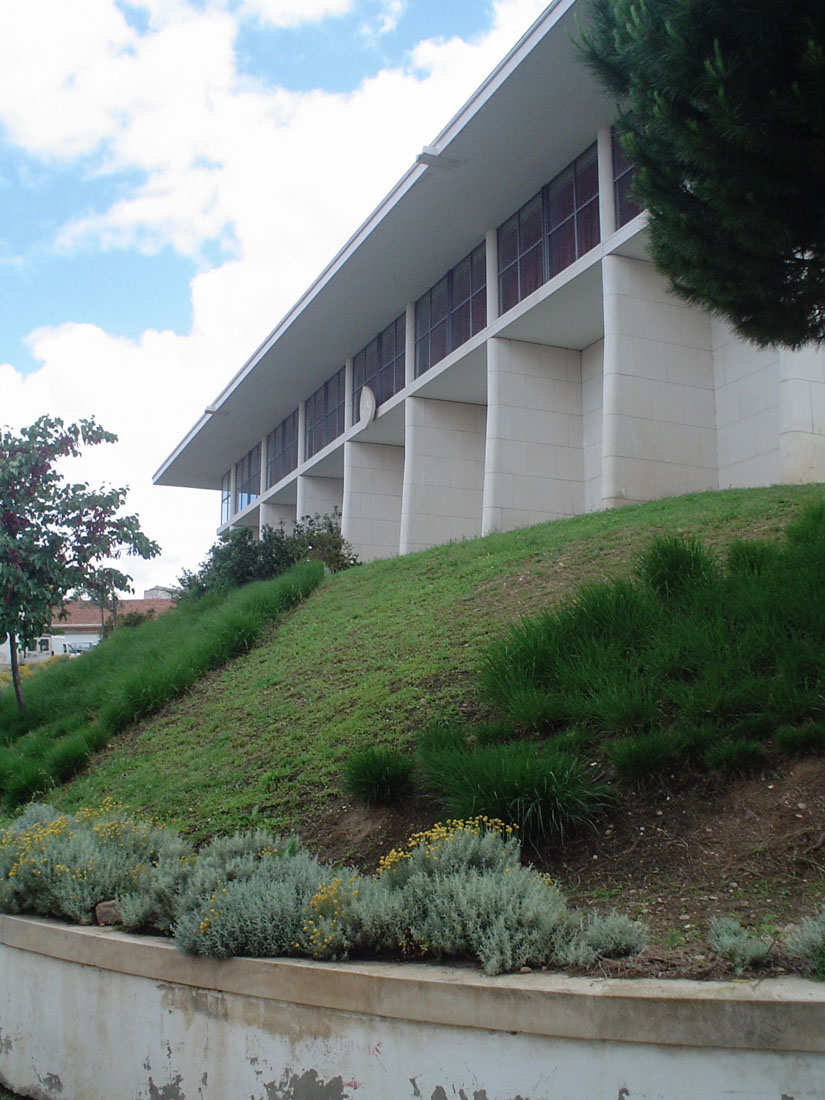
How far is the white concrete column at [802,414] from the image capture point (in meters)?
15.1

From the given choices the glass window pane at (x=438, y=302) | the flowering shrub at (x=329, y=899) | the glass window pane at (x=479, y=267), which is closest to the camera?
the flowering shrub at (x=329, y=899)

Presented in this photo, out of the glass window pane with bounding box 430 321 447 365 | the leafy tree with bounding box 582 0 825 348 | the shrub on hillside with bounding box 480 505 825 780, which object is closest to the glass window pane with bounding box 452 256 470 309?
the glass window pane with bounding box 430 321 447 365

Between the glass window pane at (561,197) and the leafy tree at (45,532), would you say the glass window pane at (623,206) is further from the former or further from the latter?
the leafy tree at (45,532)

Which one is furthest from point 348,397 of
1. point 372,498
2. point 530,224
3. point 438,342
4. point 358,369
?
point 530,224

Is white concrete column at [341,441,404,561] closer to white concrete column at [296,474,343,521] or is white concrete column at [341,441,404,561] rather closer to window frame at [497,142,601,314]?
white concrete column at [296,474,343,521]

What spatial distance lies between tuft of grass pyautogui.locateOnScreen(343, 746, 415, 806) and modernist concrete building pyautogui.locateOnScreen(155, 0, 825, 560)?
25.7 feet

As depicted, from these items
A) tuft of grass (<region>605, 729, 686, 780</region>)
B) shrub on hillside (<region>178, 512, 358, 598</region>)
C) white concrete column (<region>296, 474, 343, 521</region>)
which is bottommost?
tuft of grass (<region>605, 729, 686, 780</region>)

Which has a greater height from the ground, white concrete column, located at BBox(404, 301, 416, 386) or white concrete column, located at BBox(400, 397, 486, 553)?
white concrete column, located at BBox(404, 301, 416, 386)

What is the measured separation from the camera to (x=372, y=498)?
1089 inches

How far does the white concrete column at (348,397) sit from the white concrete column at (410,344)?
12.8 feet

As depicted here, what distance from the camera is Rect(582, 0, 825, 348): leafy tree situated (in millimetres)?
5148

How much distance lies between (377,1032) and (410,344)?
73.8ft

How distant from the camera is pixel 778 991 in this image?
2.97 metres

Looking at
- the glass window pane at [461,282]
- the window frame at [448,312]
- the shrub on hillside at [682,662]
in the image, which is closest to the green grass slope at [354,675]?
the shrub on hillside at [682,662]
